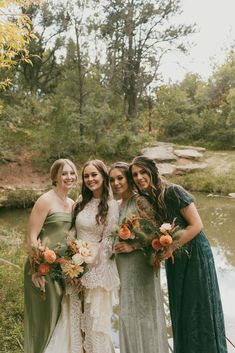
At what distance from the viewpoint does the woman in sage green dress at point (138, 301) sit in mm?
3041

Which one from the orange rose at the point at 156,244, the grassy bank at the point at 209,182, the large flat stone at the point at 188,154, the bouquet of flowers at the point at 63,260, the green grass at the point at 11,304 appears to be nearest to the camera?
the orange rose at the point at 156,244

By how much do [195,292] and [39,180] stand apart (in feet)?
48.1

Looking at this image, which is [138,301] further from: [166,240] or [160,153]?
[160,153]

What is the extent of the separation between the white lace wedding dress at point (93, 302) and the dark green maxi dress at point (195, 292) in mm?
573

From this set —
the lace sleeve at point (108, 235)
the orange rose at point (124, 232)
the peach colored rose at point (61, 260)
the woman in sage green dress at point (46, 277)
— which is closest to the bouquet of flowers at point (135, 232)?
the orange rose at point (124, 232)

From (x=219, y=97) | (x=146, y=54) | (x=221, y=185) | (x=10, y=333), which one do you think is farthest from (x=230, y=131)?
(x=10, y=333)

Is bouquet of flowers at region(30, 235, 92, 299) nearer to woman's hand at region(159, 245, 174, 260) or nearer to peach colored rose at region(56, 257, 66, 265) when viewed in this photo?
peach colored rose at region(56, 257, 66, 265)

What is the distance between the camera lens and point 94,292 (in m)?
3.29

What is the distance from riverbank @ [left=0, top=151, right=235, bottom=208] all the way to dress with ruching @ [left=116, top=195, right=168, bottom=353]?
10.8 metres

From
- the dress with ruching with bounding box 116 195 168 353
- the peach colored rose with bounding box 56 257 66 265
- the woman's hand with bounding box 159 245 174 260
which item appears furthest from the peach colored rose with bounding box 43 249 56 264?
the woman's hand with bounding box 159 245 174 260

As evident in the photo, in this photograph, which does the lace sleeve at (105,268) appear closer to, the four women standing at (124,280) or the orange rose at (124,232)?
the four women standing at (124,280)

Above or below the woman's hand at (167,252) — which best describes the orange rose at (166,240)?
above

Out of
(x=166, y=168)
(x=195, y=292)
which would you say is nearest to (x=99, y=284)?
(x=195, y=292)

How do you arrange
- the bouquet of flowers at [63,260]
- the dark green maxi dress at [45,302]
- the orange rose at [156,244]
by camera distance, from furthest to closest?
the dark green maxi dress at [45,302]
the bouquet of flowers at [63,260]
the orange rose at [156,244]
